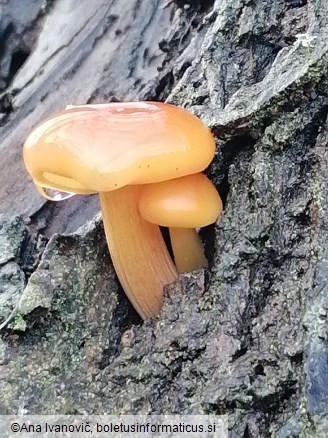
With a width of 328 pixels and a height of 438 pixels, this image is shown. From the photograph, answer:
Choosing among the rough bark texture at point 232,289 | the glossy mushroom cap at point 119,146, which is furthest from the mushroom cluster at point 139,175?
the rough bark texture at point 232,289

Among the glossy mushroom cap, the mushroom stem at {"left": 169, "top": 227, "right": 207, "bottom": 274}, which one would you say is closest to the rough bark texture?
the mushroom stem at {"left": 169, "top": 227, "right": 207, "bottom": 274}

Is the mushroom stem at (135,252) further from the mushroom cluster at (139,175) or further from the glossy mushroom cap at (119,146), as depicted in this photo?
the glossy mushroom cap at (119,146)

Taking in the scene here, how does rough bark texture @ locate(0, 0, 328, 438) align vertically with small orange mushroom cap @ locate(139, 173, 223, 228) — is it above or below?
below

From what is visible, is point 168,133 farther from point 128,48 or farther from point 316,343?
point 128,48

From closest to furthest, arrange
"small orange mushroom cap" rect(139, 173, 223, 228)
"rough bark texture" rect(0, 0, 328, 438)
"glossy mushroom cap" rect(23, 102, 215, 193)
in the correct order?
1. "rough bark texture" rect(0, 0, 328, 438)
2. "glossy mushroom cap" rect(23, 102, 215, 193)
3. "small orange mushroom cap" rect(139, 173, 223, 228)

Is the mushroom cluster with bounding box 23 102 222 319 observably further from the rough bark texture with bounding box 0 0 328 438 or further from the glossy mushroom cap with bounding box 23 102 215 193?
the rough bark texture with bounding box 0 0 328 438

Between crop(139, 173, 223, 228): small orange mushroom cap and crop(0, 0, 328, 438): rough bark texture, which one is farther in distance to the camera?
crop(139, 173, 223, 228): small orange mushroom cap

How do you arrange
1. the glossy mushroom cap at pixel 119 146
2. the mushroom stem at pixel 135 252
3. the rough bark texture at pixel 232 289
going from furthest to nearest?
the mushroom stem at pixel 135 252 < the glossy mushroom cap at pixel 119 146 < the rough bark texture at pixel 232 289

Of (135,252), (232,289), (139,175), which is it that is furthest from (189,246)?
(139,175)
